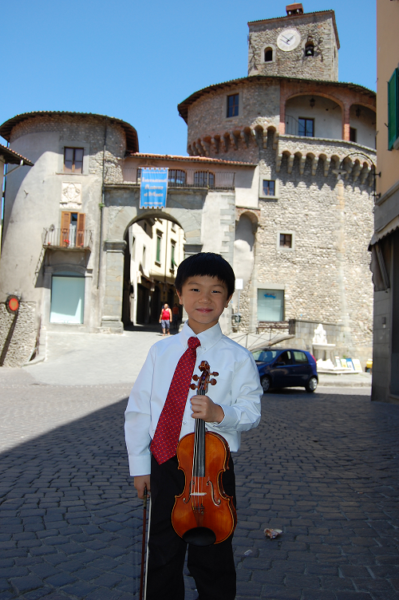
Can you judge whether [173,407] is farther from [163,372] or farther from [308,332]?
[308,332]

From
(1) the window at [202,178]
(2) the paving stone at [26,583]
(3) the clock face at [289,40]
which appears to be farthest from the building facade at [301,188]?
(2) the paving stone at [26,583]

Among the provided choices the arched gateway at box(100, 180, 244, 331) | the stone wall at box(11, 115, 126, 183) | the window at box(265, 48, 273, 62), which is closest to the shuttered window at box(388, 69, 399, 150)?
the arched gateway at box(100, 180, 244, 331)

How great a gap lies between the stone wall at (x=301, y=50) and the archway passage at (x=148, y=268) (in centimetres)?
1387

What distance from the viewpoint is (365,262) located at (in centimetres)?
3606

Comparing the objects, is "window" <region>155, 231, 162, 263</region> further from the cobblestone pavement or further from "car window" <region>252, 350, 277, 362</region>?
the cobblestone pavement

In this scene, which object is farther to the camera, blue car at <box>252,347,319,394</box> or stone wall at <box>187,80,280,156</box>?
stone wall at <box>187,80,280,156</box>

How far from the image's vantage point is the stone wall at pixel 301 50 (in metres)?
36.3

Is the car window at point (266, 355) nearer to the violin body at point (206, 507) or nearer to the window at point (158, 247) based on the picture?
the violin body at point (206, 507)

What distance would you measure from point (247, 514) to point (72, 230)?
26172 mm

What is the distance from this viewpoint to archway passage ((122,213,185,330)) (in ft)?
109

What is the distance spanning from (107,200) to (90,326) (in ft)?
23.6

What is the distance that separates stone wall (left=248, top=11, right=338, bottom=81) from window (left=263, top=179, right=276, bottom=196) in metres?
8.43

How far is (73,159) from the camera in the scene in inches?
1161

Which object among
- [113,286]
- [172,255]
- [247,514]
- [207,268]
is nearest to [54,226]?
[113,286]
